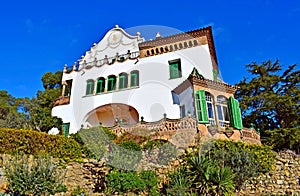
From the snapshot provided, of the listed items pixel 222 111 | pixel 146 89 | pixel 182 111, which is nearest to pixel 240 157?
pixel 222 111

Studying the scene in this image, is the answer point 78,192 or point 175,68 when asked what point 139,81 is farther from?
point 78,192

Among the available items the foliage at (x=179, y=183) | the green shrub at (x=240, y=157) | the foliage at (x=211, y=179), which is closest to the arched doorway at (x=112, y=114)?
the green shrub at (x=240, y=157)

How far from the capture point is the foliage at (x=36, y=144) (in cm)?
1188

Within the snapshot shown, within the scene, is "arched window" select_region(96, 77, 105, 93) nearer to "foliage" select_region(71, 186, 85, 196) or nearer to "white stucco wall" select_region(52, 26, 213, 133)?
"white stucco wall" select_region(52, 26, 213, 133)

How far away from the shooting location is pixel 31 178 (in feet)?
30.3

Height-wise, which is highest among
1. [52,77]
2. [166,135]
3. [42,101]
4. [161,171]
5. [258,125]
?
[52,77]

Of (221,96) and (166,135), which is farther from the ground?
(221,96)

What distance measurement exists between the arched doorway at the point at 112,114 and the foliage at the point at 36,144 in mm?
7365

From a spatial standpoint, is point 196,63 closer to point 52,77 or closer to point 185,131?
point 185,131

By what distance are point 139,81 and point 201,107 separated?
271 inches

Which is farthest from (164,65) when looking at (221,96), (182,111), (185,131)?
(185,131)

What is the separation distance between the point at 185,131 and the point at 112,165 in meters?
4.47

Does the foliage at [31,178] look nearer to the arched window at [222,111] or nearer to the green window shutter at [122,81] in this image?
the arched window at [222,111]

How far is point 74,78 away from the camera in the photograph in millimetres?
23531
